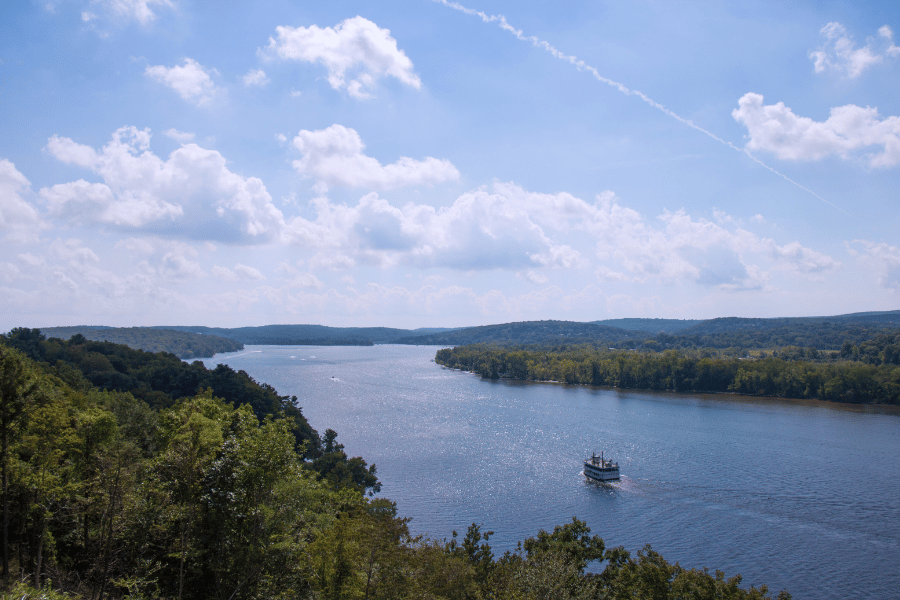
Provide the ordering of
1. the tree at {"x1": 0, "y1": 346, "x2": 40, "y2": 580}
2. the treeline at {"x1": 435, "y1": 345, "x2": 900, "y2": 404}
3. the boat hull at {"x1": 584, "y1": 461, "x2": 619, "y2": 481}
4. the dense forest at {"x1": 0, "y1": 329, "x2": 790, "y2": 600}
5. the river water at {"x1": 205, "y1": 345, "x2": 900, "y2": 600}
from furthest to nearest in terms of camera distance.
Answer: the treeline at {"x1": 435, "y1": 345, "x2": 900, "y2": 404}, the boat hull at {"x1": 584, "y1": 461, "x2": 619, "y2": 481}, the river water at {"x1": 205, "y1": 345, "x2": 900, "y2": 600}, the tree at {"x1": 0, "y1": 346, "x2": 40, "y2": 580}, the dense forest at {"x1": 0, "y1": 329, "x2": 790, "y2": 600}

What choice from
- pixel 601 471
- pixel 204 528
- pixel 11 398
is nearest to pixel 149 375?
pixel 601 471

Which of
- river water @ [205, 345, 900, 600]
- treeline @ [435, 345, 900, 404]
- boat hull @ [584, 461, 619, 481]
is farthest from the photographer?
treeline @ [435, 345, 900, 404]

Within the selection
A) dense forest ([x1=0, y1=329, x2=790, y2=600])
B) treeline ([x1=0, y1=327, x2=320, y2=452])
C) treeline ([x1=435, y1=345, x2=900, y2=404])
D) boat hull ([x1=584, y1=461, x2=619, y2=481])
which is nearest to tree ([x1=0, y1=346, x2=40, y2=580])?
dense forest ([x1=0, y1=329, x2=790, y2=600])

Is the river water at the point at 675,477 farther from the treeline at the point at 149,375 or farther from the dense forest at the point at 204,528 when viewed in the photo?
the dense forest at the point at 204,528

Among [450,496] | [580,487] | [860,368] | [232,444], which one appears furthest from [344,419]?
[860,368]

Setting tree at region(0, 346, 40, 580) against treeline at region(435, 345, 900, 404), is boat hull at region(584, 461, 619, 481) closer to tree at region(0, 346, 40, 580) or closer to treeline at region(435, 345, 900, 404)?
tree at region(0, 346, 40, 580)

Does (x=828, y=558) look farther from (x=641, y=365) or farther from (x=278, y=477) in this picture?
(x=641, y=365)
